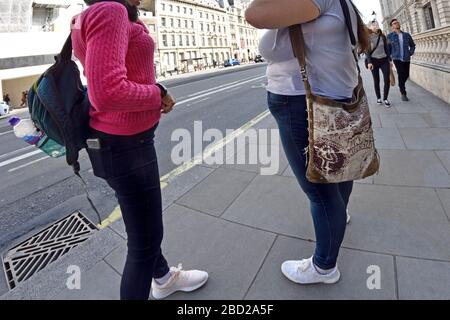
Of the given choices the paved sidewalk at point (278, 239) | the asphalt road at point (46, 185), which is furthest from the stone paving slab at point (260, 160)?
the asphalt road at point (46, 185)

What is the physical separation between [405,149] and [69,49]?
4331 millimetres

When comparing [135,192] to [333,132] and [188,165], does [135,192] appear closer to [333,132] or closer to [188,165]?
[333,132]

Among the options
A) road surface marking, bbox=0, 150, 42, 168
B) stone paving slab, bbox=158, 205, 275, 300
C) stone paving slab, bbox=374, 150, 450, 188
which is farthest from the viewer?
road surface marking, bbox=0, 150, 42, 168

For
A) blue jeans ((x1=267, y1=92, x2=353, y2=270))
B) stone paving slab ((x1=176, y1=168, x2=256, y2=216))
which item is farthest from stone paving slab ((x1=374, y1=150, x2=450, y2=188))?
blue jeans ((x1=267, y1=92, x2=353, y2=270))

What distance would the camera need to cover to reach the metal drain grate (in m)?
2.50

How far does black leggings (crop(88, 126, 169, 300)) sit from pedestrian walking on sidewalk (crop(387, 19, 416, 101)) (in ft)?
25.7

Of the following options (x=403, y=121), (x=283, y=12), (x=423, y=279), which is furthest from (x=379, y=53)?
(x=283, y=12)

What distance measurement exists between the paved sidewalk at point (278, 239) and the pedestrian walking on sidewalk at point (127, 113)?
71 cm

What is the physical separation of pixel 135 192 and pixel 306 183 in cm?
89

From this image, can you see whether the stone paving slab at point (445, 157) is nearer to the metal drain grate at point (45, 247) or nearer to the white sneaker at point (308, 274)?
the white sneaker at point (308, 274)

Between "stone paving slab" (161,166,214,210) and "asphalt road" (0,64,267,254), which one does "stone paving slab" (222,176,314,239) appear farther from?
"asphalt road" (0,64,267,254)
